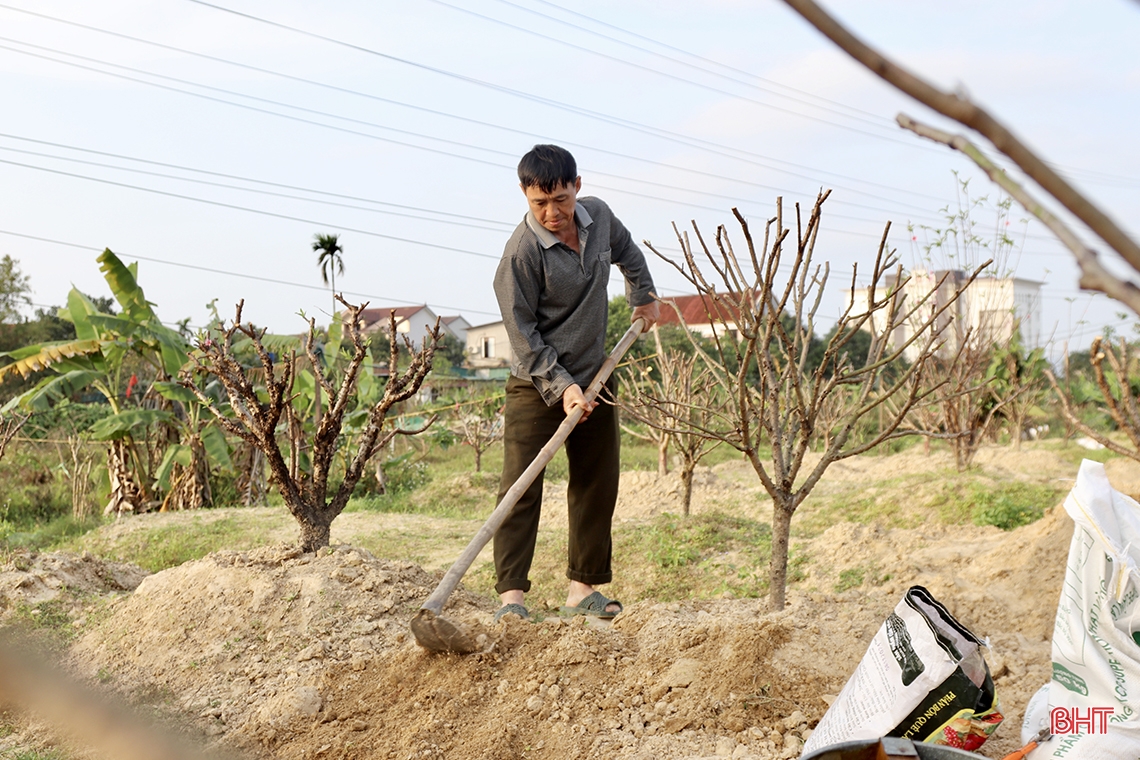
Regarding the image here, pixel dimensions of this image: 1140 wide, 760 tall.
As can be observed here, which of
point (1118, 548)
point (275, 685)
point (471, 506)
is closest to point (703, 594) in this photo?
point (275, 685)

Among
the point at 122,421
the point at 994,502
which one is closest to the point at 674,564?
the point at 994,502

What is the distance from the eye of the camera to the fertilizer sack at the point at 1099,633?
2131 millimetres

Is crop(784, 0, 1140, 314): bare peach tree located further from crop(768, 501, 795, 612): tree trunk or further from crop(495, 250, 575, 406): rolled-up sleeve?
crop(495, 250, 575, 406): rolled-up sleeve

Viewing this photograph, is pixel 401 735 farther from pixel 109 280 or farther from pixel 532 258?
pixel 109 280

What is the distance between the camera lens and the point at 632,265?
4238 millimetres

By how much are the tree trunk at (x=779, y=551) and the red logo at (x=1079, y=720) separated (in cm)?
115

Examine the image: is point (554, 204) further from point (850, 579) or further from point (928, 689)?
point (850, 579)

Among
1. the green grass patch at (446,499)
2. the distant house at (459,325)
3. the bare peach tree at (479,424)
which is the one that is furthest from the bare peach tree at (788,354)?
the distant house at (459,325)

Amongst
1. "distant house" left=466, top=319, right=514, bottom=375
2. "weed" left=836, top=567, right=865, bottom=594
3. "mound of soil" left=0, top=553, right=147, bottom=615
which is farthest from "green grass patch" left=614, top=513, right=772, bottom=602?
"distant house" left=466, top=319, right=514, bottom=375

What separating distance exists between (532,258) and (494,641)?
1.57 metres

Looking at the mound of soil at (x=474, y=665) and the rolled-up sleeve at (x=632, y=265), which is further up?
the rolled-up sleeve at (x=632, y=265)

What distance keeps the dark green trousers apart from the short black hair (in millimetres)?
881

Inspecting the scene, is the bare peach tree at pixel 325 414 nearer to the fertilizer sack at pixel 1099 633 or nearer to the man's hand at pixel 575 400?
the man's hand at pixel 575 400

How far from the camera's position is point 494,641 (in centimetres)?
321
